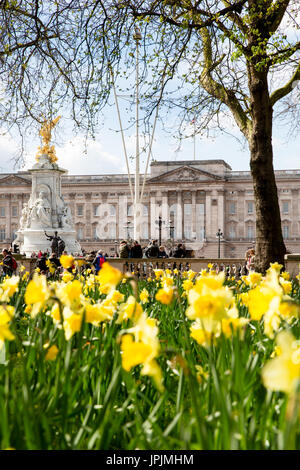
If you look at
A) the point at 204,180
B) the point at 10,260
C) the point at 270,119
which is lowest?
the point at 10,260

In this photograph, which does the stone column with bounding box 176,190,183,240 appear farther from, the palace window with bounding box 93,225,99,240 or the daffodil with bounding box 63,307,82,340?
the daffodil with bounding box 63,307,82,340

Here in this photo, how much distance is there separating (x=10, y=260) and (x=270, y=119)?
6.01 m

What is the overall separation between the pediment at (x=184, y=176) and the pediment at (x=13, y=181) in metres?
19.6

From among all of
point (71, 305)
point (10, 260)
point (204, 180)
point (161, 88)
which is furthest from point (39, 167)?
point (204, 180)

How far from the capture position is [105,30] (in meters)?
9.09

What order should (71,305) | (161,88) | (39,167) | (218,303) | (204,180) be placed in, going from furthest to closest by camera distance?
(204,180)
(39,167)
(161,88)
(71,305)
(218,303)

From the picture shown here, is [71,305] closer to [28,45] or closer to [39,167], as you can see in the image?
[28,45]

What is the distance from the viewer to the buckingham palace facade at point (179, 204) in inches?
3238

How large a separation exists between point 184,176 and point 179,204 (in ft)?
14.5

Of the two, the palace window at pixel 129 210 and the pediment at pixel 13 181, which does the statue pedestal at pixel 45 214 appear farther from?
the pediment at pixel 13 181

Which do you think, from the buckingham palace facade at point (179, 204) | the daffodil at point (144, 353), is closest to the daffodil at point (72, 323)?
the daffodil at point (144, 353)

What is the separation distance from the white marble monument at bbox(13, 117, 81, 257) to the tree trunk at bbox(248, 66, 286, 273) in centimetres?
2062

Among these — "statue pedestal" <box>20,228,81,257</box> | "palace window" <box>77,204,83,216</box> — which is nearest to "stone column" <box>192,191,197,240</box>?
"palace window" <box>77,204,83,216</box>

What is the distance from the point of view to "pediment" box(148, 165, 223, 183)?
83.4 m
